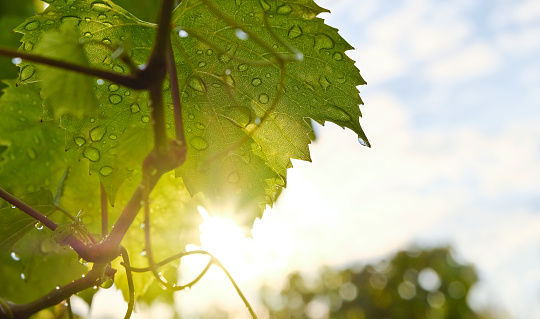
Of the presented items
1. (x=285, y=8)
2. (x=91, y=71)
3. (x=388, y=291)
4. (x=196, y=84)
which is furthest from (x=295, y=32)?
(x=388, y=291)

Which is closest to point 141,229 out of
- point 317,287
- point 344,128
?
point 344,128

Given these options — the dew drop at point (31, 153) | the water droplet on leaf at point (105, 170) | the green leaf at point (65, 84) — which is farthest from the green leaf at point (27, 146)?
the green leaf at point (65, 84)

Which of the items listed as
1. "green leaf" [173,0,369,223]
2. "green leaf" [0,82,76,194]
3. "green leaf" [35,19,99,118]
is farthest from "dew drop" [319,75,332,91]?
"green leaf" [0,82,76,194]

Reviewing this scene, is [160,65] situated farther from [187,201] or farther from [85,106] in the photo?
[187,201]

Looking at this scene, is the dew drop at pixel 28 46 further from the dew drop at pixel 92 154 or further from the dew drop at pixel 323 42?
the dew drop at pixel 323 42

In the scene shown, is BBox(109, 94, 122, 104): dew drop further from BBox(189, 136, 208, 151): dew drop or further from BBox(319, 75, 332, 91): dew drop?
BBox(319, 75, 332, 91): dew drop

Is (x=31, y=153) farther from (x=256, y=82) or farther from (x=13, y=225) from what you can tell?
(x=256, y=82)
